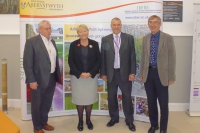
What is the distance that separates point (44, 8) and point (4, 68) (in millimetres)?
1356

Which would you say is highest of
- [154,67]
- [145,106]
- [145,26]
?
[145,26]

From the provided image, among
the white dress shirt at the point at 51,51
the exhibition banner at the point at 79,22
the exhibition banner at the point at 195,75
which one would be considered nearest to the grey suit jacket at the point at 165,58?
the exhibition banner at the point at 79,22

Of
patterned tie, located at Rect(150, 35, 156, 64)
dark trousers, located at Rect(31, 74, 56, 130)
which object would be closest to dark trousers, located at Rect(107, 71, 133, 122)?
patterned tie, located at Rect(150, 35, 156, 64)

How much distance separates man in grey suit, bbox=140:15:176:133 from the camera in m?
3.47

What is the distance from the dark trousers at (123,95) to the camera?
3.97 m

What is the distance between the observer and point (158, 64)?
3.48 metres

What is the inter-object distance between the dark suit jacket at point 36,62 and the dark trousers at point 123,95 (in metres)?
1.00

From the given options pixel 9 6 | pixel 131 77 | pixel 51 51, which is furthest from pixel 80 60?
pixel 9 6

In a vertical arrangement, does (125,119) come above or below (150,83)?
below

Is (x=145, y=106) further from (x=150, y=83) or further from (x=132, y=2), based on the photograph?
(x=132, y=2)

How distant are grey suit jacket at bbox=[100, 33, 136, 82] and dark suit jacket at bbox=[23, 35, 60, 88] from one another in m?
0.88

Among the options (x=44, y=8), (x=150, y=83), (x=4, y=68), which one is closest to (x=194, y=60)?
(x=150, y=83)

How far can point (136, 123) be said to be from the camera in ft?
14.1

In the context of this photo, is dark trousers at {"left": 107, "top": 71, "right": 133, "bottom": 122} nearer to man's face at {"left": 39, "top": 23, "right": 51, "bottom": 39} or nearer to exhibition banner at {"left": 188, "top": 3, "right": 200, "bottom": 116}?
man's face at {"left": 39, "top": 23, "right": 51, "bottom": 39}
